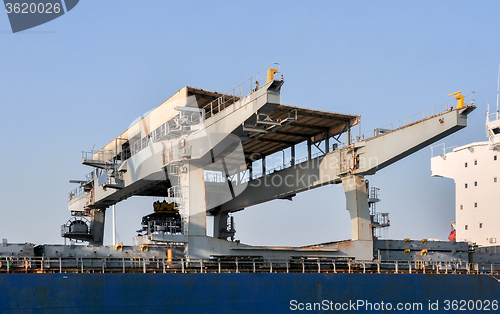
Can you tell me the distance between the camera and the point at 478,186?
4506cm

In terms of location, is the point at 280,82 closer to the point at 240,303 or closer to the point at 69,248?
the point at 240,303

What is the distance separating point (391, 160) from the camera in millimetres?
35219

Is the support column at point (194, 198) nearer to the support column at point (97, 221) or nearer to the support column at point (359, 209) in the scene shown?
the support column at point (359, 209)

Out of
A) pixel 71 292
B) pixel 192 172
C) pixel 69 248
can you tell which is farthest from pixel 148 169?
pixel 71 292

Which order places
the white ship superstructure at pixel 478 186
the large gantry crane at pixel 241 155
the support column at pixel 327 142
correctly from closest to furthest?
the large gantry crane at pixel 241 155, the support column at pixel 327 142, the white ship superstructure at pixel 478 186

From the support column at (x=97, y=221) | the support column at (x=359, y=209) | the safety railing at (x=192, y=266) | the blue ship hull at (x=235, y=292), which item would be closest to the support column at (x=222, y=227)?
the support column at (x=97, y=221)

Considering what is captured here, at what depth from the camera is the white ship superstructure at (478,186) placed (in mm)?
43594

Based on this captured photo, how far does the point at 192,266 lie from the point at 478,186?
23784 millimetres

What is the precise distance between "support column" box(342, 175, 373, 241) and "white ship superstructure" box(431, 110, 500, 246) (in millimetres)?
12200

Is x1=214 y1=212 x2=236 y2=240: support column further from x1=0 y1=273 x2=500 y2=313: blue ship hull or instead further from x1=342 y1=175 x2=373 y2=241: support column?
x1=0 y1=273 x2=500 y2=313: blue ship hull

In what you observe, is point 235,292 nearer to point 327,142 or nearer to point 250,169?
point 327,142

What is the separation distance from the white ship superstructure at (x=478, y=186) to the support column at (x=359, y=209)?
12.2m

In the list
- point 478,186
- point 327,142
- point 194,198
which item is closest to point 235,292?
point 194,198

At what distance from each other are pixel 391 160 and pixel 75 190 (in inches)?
1186
